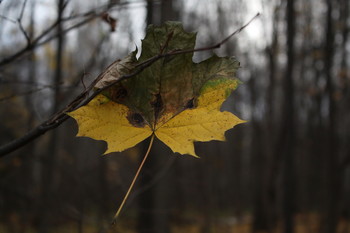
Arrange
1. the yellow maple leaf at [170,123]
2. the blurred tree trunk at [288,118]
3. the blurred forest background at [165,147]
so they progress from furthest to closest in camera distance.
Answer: the blurred tree trunk at [288,118]
the blurred forest background at [165,147]
the yellow maple leaf at [170,123]

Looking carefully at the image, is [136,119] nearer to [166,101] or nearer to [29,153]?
[166,101]

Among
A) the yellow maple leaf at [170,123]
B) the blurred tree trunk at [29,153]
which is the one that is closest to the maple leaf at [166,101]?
the yellow maple leaf at [170,123]

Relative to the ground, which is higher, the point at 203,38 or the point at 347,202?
the point at 203,38

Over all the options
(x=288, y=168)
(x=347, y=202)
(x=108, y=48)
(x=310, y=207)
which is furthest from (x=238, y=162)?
(x=108, y=48)

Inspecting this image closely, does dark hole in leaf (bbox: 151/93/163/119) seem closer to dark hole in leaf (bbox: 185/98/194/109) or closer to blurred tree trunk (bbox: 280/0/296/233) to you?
dark hole in leaf (bbox: 185/98/194/109)

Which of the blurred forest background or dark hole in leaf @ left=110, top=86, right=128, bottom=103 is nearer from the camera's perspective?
dark hole in leaf @ left=110, top=86, right=128, bottom=103

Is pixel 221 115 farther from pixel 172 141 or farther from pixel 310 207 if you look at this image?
pixel 310 207

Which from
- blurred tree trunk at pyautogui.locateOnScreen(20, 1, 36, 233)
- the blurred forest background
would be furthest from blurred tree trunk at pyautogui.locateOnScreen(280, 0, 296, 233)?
blurred tree trunk at pyautogui.locateOnScreen(20, 1, 36, 233)

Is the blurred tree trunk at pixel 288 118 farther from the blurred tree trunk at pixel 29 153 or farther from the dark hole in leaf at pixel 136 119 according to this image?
the dark hole in leaf at pixel 136 119
